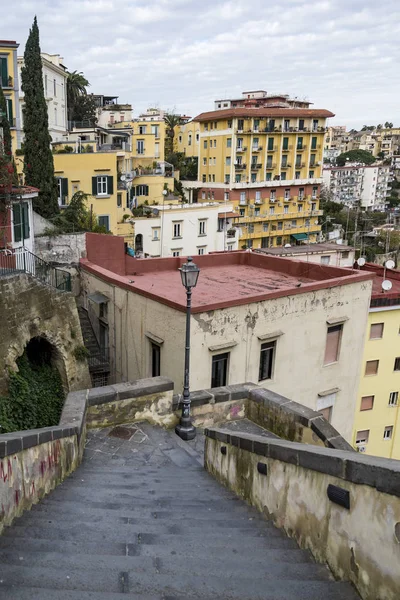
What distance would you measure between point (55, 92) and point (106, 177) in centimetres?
1923

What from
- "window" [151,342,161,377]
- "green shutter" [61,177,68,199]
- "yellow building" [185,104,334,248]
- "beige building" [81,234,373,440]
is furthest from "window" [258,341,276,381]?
"yellow building" [185,104,334,248]

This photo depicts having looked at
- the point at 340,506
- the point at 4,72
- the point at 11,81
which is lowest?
the point at 340,506

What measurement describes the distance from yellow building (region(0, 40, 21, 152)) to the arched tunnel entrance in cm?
2024

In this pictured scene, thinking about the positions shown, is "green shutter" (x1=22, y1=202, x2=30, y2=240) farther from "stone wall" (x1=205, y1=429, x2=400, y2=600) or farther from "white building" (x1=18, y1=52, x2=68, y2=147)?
"white building" (x1=18, y1=52, x2=68, y2=147)

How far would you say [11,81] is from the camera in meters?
30.9

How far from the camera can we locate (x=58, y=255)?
18.7 meters

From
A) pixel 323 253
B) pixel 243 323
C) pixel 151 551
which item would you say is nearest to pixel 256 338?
pixel 243 323

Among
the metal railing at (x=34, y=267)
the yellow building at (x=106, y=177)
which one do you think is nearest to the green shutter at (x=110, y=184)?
the yellow building at (x=106, y=177)

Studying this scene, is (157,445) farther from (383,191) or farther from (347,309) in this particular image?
(383,191)

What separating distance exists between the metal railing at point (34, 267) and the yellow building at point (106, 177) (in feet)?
51.0

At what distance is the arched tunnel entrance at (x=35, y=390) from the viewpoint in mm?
13141

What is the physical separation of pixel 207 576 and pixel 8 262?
1372cm

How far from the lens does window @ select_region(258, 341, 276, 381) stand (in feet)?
48.7

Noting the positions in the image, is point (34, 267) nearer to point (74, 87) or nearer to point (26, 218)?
point (26, 218)
